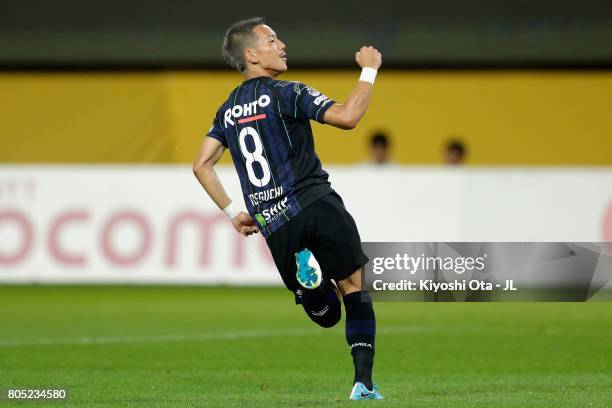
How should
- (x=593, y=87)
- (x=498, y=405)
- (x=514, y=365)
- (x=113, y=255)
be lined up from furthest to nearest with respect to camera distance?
(x=593, y=87), (x=113, y=255), (x=514, y=365), (x=498, y=405)

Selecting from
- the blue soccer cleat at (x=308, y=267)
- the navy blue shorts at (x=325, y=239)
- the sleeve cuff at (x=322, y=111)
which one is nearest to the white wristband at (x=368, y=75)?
the sleeve cuff at (x=322, y=111)

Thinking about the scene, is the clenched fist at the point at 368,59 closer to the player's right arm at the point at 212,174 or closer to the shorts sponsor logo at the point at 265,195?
the shorts sponsor logo at the point at 265,195

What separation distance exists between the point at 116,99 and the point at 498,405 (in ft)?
55.0

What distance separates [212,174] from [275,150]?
0.68 meters

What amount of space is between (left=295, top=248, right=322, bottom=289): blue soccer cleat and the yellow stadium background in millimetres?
15125

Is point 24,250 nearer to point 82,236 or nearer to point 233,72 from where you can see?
point 82,236

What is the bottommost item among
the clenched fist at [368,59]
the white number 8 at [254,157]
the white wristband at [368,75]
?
the white number 8 at [254,157]

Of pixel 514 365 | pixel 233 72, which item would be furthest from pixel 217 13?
pixel 514 365

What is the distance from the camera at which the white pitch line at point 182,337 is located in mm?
11938

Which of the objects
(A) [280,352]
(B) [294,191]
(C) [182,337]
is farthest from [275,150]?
(C) [182,337]

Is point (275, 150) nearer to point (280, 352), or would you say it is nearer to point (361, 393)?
point (361, 393)

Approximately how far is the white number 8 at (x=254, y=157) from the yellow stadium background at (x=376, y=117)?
1499 cm

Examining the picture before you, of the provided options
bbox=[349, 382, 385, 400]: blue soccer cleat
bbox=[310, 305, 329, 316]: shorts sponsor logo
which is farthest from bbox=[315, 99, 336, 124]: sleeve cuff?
bbox=[349, 382, 385, 400]: blue soccer cleat

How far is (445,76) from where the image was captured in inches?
922
